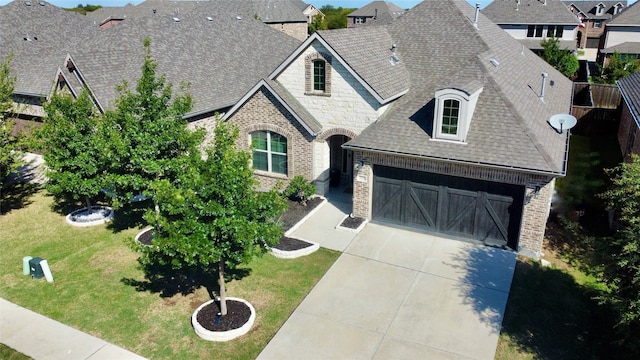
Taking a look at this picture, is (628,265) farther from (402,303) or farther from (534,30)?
(534,30)

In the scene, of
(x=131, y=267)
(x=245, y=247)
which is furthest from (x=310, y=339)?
(x=131, y=267)

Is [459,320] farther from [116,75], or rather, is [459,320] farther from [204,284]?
[116,75]

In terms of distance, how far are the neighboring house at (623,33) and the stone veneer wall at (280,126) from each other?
164 feet

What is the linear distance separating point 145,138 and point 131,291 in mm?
4789

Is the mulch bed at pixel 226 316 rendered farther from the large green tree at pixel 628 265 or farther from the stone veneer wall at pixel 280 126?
the large green tree at pixel 628 265

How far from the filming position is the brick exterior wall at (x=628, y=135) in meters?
19.0

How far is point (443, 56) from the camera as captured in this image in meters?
20.3

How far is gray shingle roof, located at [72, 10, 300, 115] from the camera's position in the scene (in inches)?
888

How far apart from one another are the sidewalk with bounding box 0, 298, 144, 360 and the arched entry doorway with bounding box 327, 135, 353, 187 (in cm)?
1223

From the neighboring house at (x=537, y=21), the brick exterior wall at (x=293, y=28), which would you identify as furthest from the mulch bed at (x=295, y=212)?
the brick exterior wall at (x=293, y=28)

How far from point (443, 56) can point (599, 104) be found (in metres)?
18.4

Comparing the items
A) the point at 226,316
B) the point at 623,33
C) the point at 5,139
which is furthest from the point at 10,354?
the point at 623,33

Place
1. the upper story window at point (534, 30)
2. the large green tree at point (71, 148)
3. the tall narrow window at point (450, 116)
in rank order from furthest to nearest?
the upper story window at point (534, 30) → the large green tree at point (71, 148) → the tall narrow window at point (450, 116)

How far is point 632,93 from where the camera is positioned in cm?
2141
